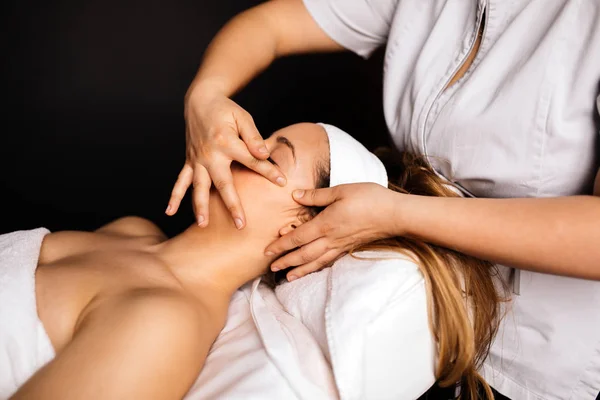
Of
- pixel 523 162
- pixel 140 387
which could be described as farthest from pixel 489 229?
pixel 140 387

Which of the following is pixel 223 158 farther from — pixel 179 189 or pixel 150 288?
pixel 150 288

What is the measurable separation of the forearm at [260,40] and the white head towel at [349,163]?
0.87 ft

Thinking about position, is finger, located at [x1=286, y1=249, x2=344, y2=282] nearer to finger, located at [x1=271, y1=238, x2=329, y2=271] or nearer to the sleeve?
finger, located at [x1=271, y1=238, x2=329, y2=271]

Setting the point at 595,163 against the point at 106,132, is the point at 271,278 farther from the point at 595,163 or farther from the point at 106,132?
the point at 106,132

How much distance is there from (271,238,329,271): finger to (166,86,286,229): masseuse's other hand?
0.13 metres

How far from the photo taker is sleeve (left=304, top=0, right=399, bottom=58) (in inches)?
56.0

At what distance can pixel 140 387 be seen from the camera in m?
0.92

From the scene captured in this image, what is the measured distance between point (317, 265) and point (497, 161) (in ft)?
1.43

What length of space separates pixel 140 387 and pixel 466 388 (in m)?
0.76

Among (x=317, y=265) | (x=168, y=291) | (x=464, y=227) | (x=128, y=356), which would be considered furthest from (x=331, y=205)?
(x=128, y=356)

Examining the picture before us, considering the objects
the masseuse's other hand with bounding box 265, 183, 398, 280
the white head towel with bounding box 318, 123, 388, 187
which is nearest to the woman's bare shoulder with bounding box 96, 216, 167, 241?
the masseuse's other hand with bounding box 265, 183, 398, 280

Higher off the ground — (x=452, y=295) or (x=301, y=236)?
(x=301, y=236)

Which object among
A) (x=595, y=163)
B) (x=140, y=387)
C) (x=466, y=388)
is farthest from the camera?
(x=466, y=388)

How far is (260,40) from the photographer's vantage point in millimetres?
1444
